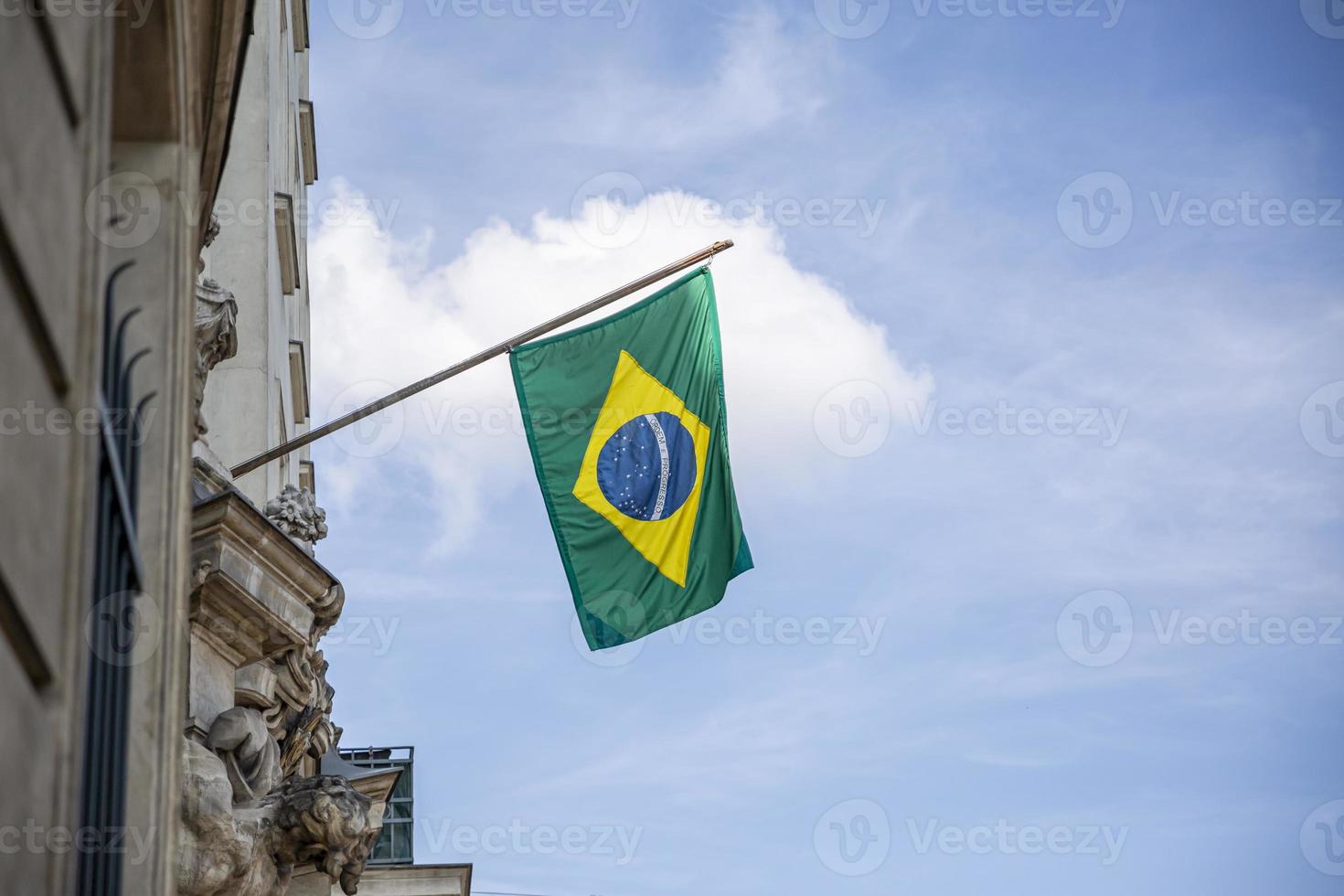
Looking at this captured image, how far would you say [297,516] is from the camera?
45.3 ft

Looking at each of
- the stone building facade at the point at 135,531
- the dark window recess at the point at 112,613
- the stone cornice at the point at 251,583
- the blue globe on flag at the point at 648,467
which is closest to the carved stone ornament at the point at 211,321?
the stone building facade at the point at 135,531

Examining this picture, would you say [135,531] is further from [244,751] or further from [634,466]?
[634,466]

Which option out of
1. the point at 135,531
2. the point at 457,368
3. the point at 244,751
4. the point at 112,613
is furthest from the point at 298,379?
the point at 112,613

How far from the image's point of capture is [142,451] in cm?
622

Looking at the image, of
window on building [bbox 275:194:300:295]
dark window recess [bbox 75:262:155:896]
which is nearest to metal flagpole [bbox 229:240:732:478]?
dark window recess [bbox 75:262:155:896]

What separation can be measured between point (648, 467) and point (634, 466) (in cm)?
12

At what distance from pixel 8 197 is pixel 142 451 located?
10.00ft

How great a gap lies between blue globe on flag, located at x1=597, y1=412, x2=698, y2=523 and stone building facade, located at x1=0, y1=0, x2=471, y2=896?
2265mm

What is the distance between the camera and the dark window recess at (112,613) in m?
5.55

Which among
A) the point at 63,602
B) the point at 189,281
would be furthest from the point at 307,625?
the point at 63,602

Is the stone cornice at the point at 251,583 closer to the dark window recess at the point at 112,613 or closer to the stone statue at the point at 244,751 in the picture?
the stone statue at the point at 244,751

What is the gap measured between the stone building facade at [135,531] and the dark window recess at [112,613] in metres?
0.01

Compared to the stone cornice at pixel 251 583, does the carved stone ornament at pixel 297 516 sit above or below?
above

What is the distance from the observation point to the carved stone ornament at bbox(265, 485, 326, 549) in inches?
539
